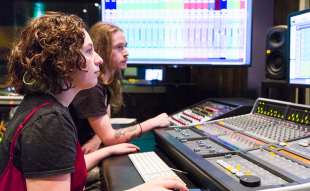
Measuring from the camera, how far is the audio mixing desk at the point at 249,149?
583 mm

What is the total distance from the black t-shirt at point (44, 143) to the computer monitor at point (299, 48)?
104 centimetres

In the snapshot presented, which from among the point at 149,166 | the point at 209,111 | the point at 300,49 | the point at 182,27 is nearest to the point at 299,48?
→ the point at 300,49

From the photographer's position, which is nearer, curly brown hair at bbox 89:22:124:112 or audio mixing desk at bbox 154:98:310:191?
audio mixing desk at bbox 154:98:310:191

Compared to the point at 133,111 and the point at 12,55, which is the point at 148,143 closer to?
the point at 133,111

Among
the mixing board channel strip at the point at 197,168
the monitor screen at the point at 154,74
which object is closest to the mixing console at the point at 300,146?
the mixing board channel strip at the point at 197,168

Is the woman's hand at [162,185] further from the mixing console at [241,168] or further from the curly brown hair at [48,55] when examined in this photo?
the curly brown hair at [48,55]

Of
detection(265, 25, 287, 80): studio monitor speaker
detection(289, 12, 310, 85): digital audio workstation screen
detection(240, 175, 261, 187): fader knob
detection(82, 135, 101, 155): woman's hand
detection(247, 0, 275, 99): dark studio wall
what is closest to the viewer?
detection(240, 175, 261, 187): fader knob

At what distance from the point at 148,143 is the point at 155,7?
0.93m

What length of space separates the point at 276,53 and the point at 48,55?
4.66 feet

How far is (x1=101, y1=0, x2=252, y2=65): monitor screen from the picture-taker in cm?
168

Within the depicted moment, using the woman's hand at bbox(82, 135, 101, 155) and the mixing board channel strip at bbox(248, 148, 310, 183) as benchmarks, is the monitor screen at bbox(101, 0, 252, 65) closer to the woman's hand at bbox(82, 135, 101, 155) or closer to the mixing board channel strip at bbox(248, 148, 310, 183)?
the woman's hand at bbox(82, 135, 101, 155)

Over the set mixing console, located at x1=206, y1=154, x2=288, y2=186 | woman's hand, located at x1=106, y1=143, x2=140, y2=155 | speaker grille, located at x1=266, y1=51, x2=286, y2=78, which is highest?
speaker grille, located at x1=266, y1=51, x2=286, y2=78

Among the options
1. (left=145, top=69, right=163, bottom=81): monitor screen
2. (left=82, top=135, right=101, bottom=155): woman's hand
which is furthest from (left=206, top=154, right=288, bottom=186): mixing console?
(left=145, top=69, right=163, bottom=81): monitor screen

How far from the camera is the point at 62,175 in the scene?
605 millimetres
